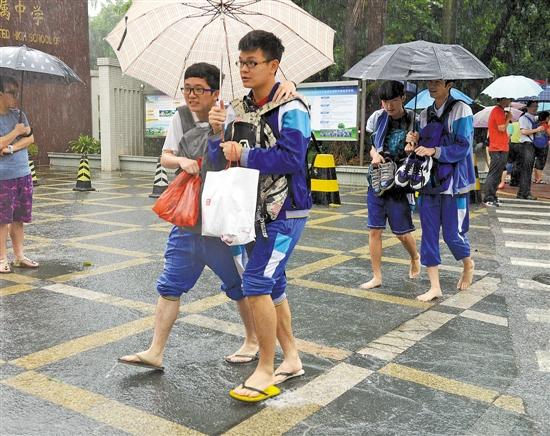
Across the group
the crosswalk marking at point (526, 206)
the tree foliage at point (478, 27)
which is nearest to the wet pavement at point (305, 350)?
the crosswalk marking at point (526, 206)

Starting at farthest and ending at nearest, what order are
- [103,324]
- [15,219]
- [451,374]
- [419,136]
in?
[15,219], [419,136], [103,324], [451,374]

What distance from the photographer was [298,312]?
4887 millimetres

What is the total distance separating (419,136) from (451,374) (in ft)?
7.48

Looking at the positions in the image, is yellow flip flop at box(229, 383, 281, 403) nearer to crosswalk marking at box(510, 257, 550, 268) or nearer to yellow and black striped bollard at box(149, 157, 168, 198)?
crosswalk marking at box(510, 257, 550, 268)

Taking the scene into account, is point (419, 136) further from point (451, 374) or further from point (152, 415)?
point (152, 415)

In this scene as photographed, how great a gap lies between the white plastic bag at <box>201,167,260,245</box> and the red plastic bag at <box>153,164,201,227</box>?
22 cm

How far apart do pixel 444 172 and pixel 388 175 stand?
1.51 ft

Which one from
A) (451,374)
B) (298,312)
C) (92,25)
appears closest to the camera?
(451,374)

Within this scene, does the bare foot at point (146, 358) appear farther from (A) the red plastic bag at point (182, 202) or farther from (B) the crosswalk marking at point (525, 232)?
(B) the crosswalk marking at point (525, 232)

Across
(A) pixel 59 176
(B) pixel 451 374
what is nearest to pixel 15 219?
(B) pixel 451 374

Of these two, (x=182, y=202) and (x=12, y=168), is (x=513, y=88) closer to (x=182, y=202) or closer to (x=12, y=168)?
(x=12, y=168)

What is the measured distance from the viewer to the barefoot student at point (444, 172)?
514 cm

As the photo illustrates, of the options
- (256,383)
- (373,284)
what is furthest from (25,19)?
(256,383)

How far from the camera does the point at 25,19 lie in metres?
19.3
